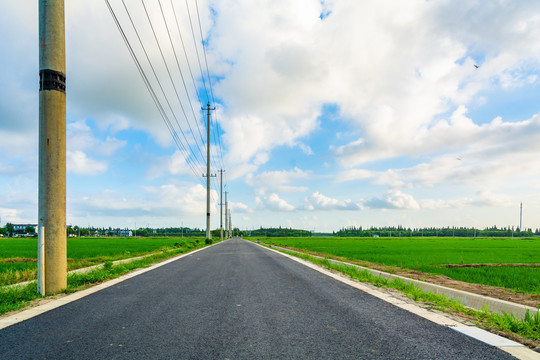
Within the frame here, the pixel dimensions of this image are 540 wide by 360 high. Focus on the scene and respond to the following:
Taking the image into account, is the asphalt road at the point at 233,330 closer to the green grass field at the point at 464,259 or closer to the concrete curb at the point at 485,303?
the concrete curb at the point at 485,303

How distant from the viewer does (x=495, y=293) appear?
771 centimetres

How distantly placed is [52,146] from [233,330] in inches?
217

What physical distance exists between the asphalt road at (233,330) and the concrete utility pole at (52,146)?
1.20m

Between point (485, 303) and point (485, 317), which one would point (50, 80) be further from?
point (485, 303)

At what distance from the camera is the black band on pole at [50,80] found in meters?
6.62

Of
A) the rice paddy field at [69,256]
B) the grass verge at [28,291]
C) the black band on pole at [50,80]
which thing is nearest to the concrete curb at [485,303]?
the grass verge at [28,291]

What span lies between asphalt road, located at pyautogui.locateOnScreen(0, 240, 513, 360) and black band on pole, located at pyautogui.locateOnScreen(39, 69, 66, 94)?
4.44 m

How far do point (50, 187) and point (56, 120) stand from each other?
1.43m

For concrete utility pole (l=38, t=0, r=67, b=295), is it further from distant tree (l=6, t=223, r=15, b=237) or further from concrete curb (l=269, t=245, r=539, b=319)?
distant tree (l=6, t=223, r=15, b=237)

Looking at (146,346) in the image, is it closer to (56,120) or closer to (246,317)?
(246,317)

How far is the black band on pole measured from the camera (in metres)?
6.62

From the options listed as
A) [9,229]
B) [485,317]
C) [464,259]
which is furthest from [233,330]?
[9,229]

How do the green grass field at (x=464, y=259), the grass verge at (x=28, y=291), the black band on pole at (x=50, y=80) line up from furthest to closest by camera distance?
the green grass field at (x=464, y=259), the black band on pole at (x=50, y=80), the grass verge at (x=28, y=291)

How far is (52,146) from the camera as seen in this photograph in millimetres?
6500
